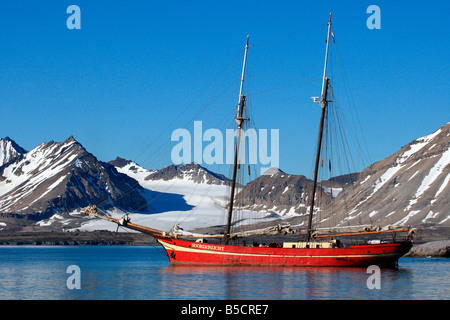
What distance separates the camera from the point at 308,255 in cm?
10081

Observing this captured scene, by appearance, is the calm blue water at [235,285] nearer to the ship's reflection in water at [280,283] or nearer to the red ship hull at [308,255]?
the ship's reflection in water at [280,283]

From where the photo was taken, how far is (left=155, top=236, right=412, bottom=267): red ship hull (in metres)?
101

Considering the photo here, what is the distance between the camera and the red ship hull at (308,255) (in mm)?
100750

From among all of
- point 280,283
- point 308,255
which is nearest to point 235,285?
point 280,283

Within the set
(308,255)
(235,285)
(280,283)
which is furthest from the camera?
(308,255)

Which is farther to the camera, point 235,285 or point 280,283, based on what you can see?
point 280,283

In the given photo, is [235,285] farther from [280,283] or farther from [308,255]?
[308,255]

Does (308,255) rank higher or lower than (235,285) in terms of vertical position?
higher

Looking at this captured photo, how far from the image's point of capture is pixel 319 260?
100938 mm

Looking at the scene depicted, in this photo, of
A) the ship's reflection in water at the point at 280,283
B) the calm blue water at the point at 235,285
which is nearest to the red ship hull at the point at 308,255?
the ship's reflection in water at the point at 280,283

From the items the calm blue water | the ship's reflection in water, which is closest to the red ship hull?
the ship's reflection in water

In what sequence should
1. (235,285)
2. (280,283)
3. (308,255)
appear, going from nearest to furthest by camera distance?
1. (235,285)
2. (280,283)
3. (308,255)
